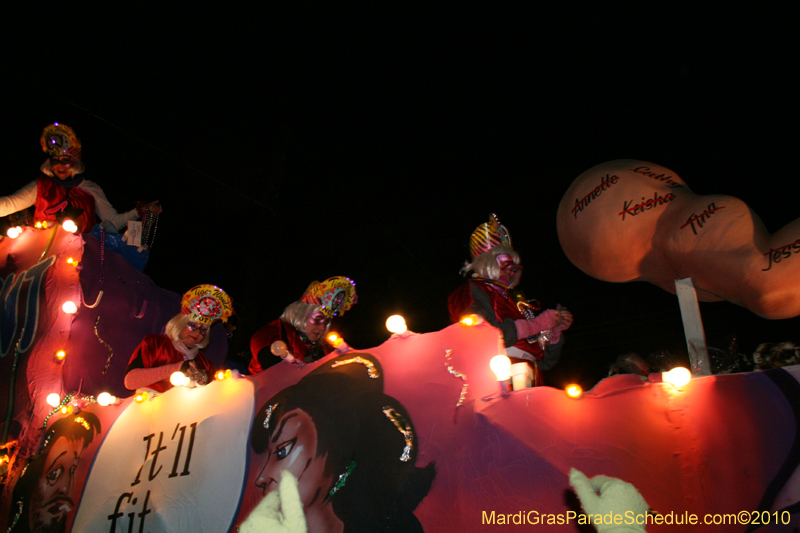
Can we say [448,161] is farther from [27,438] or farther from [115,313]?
[27,438]

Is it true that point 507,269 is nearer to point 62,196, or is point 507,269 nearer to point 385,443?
point 385,443

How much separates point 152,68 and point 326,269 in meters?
2.62

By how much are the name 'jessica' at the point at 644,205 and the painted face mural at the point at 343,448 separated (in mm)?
1475

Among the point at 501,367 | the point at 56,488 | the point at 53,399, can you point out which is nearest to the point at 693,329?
the point at 501,367

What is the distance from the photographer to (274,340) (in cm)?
329

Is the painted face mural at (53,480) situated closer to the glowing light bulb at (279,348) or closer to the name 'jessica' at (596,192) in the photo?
the glowing light bulb at (279,348)

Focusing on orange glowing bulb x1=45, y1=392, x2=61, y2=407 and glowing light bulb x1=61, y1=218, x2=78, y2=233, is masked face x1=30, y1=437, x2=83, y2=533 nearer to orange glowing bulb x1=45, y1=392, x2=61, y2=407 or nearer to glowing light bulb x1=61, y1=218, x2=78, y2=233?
orange glowing bulb x1=45, y1=392, x2=61, y2=407

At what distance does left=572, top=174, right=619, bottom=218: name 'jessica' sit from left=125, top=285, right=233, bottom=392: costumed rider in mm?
2091

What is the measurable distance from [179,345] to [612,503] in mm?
2473

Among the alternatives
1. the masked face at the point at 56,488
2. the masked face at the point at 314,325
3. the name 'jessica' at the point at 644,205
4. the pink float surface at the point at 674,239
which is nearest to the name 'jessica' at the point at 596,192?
the pink float surface at the point at 674,239

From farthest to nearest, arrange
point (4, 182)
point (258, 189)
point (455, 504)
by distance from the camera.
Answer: point (258, 189)
point (4, 182)
point (455, 504)

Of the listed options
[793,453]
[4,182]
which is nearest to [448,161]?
[793,453]

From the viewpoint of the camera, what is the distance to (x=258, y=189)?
5.74 meters

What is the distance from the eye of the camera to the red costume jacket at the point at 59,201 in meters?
3.67
